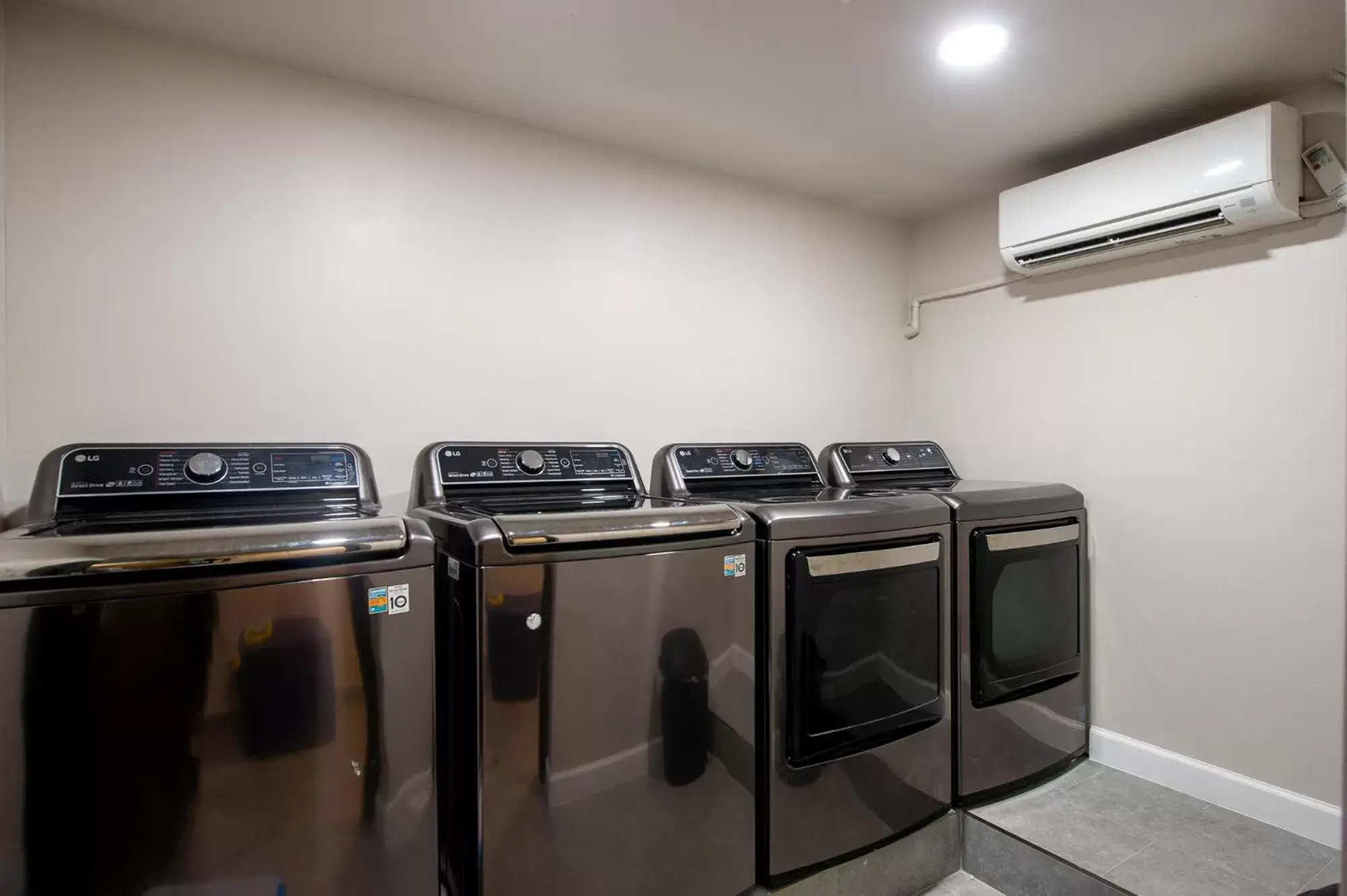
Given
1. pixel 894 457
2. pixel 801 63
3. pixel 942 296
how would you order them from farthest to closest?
pixel 942 296
pixel 894 457
pixel 801 63

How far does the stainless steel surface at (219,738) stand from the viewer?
0.99 metres

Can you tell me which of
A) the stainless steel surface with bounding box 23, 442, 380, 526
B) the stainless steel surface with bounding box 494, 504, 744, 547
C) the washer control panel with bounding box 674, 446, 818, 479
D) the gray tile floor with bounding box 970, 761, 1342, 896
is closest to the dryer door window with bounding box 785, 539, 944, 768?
the stainless steel surface with bounding box 494, 504, 744, 547

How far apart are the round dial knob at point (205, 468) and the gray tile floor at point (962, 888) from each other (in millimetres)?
2309

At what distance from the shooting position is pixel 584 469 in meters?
2.07

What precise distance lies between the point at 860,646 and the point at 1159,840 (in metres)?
1.13

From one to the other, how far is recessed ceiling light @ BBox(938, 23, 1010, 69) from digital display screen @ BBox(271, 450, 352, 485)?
6.64 feet

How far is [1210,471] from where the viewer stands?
88.6 inches

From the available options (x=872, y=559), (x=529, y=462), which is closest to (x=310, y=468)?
(x=529, y=462)

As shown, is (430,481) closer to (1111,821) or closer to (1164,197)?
(1111,821)

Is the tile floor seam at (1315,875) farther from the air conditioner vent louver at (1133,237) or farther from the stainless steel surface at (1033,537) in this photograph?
the air conditioner vent louver at (1133,237)

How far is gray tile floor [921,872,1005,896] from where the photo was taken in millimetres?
1997

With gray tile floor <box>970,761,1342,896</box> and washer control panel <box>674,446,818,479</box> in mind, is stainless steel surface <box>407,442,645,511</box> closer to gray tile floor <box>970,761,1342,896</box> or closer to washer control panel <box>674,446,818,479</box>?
washer control panel <box>674,446,818,479</box>

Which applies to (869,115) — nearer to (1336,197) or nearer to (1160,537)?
(1336,197)

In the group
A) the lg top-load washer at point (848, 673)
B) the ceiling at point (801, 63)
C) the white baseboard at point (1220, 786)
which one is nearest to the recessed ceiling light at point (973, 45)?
the ceiling at point (801, 63)
